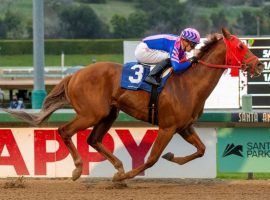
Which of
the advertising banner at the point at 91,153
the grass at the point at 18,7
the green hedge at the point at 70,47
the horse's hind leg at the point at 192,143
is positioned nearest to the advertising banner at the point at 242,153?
the advertising banner at the point at 91,153

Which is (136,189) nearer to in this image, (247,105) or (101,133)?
(101,133)

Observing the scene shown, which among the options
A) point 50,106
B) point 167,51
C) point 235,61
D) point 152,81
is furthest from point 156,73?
point 50,106

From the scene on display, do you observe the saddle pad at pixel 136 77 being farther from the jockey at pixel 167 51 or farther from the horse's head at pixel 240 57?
the horse's head at pixel 240 57

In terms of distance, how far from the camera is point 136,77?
9.87 metres

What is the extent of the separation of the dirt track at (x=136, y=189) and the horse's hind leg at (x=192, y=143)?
0.35 meters

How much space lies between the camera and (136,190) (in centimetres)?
990

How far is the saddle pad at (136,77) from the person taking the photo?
981 cm

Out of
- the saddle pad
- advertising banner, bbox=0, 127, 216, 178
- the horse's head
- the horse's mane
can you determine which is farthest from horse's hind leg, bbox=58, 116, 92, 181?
the horse's head

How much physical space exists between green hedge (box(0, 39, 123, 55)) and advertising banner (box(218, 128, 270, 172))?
45033 millimetres

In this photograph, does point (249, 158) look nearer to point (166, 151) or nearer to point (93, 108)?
point (166, 151)

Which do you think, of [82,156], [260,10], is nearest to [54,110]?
[82,156]

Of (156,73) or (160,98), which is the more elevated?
(156,73)

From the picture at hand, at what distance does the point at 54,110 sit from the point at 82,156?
94 centimetres

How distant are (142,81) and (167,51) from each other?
0.49 metres
